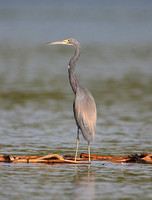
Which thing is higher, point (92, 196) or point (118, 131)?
point (118, 131)

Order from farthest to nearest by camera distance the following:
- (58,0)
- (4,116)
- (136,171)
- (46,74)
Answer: (58,0), (46,74), (4,116), (136,171)

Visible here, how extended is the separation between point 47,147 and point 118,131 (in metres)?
2.88

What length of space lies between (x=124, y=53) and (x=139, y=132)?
2882 cm

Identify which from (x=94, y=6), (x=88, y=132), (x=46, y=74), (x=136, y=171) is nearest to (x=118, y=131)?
(x=88, y=132)

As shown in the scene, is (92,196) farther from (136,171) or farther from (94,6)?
(94,6)

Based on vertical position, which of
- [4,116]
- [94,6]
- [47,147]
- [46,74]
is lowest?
[47,147]

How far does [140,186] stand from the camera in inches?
408

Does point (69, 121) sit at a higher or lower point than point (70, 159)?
higher

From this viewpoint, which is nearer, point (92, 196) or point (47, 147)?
point (92, 196)

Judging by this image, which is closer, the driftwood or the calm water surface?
the calm water surface

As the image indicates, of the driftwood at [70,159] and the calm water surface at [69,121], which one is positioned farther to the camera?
the driftwood at [70,159]

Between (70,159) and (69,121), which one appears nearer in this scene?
(70,159)

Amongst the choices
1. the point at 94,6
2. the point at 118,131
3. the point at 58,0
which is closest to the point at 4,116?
the point at 118,131

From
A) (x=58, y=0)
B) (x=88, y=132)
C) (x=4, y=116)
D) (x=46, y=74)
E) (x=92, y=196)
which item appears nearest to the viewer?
(x=92, y=196)
